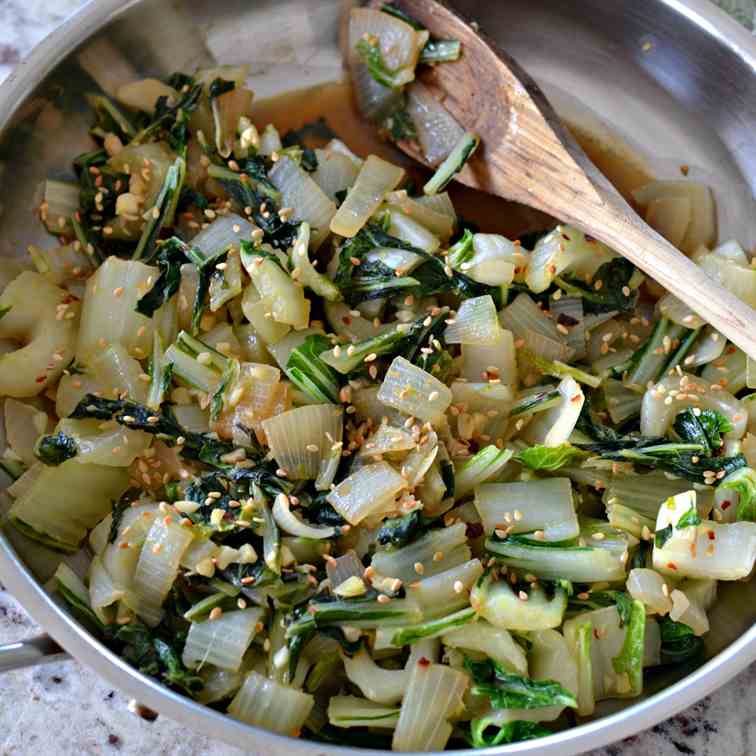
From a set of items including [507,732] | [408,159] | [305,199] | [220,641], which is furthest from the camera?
[408,159]

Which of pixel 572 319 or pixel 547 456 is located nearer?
pixel 547 456

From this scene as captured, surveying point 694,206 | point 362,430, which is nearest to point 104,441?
point 362,430

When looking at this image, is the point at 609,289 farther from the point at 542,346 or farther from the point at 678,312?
the point at 542,346

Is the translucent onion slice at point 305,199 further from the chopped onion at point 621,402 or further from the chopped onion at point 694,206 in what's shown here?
the chopped onion at point 694,206

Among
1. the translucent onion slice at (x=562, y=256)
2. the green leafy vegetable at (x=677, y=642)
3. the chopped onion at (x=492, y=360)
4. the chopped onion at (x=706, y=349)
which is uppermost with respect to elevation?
the translucent onion slice at (x=562, y=256)

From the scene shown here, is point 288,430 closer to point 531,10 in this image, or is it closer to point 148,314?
point 148,314

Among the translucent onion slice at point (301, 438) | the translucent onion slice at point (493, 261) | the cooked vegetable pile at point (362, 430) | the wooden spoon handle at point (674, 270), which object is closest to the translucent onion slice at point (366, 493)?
the cooked vegetable pile at point (362, 430)

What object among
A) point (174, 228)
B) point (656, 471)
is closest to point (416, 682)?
point (656, 471)
